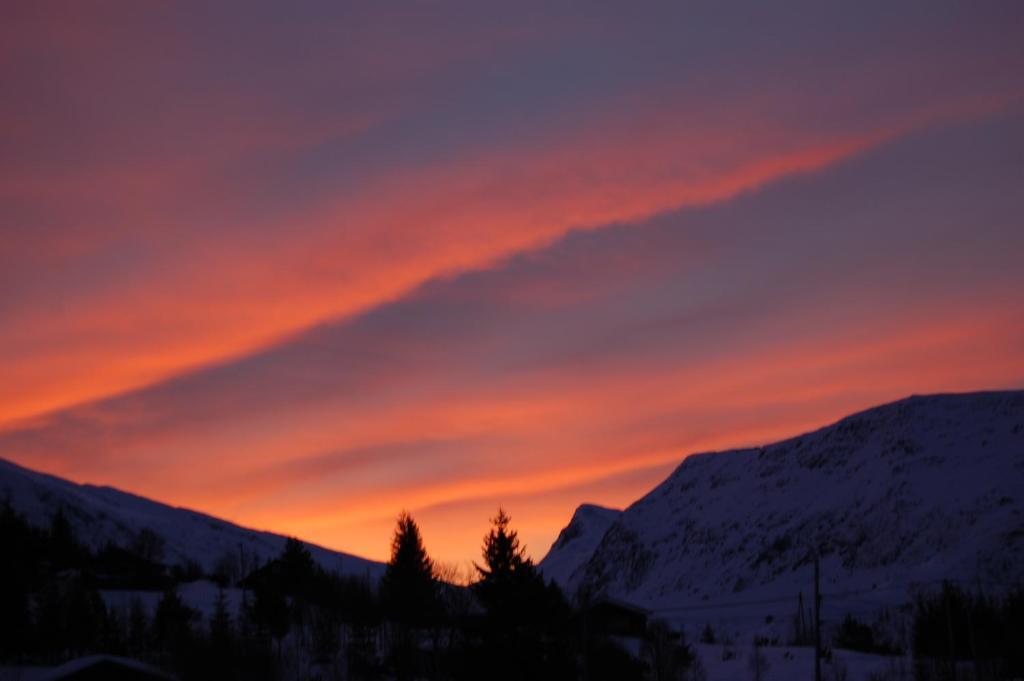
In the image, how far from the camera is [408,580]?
79.8 meters

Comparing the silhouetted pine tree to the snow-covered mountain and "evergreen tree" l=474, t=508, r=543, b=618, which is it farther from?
the snow-covered mountain

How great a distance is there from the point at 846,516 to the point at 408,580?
202 feet

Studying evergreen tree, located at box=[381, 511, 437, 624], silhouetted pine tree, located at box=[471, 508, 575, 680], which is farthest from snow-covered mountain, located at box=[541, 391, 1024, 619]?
silhouetted pine tree, located at box=[471, 508, 575, 680]

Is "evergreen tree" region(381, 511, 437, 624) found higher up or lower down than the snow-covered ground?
higher up

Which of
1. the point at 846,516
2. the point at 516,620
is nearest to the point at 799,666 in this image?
the point at 516,620

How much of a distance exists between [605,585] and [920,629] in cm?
8025

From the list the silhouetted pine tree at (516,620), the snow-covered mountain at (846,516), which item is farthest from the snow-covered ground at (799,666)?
the snow-covered mountain at (846,516)

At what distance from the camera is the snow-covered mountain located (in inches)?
4181

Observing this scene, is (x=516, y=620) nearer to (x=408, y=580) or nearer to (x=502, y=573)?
(x=502, y=573)

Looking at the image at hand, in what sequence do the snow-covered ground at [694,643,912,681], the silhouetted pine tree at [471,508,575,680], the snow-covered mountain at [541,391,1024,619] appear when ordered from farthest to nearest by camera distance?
the snow-covered mountain at [541,391,1024,619] → the snow-covered ground at [694,643,912,681] → the silhouetted pine tree at [471,508,575,680]

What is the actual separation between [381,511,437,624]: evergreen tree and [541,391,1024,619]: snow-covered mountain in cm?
3924

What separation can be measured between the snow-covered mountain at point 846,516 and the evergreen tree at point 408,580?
39.2 metres

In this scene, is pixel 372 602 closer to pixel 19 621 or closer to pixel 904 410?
pixel 19 621

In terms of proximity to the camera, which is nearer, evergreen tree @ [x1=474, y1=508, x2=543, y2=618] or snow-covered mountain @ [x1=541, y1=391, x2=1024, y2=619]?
evergreen tree @ [x1=474, y1=508, x2=543, y2=618]
